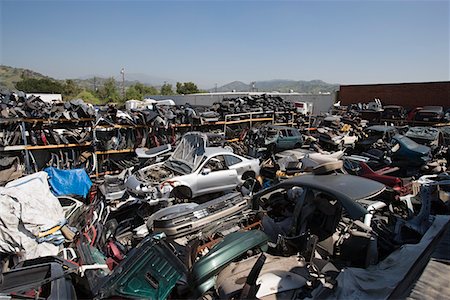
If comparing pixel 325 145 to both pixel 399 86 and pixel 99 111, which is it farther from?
pixel 399 86

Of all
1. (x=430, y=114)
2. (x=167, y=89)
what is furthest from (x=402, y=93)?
(x=167, y=89)

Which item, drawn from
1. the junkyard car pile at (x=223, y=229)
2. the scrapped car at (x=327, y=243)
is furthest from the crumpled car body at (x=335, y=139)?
the scrapped car at (x=327, y=243)

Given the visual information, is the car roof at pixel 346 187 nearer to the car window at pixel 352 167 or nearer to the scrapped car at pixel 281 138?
the car window at pixel 352 167

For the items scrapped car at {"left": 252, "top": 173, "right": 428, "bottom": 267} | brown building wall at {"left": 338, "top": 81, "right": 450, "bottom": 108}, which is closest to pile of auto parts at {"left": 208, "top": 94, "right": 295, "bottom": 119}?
scrapped car at {"left": 252, "top": 173, "right": 428, "bottom": 267}

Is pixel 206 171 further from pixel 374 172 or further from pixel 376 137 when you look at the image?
pixel 376 137

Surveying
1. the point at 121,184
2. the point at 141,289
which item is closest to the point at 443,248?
the point at 141,289

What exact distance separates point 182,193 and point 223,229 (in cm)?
307

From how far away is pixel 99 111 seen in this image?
1209 centimetres

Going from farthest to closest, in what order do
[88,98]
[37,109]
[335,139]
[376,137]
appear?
[88,98]
[335,139]
[376,137]
[37,109]

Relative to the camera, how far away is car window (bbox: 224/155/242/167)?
8834 mm

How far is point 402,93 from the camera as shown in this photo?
26141 mm

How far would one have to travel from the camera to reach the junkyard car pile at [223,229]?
314cm

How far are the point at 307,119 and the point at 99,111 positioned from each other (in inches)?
522

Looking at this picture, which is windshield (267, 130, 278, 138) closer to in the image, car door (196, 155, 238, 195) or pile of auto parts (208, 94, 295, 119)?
pile of auto parts (208, 94, 295, 119)
